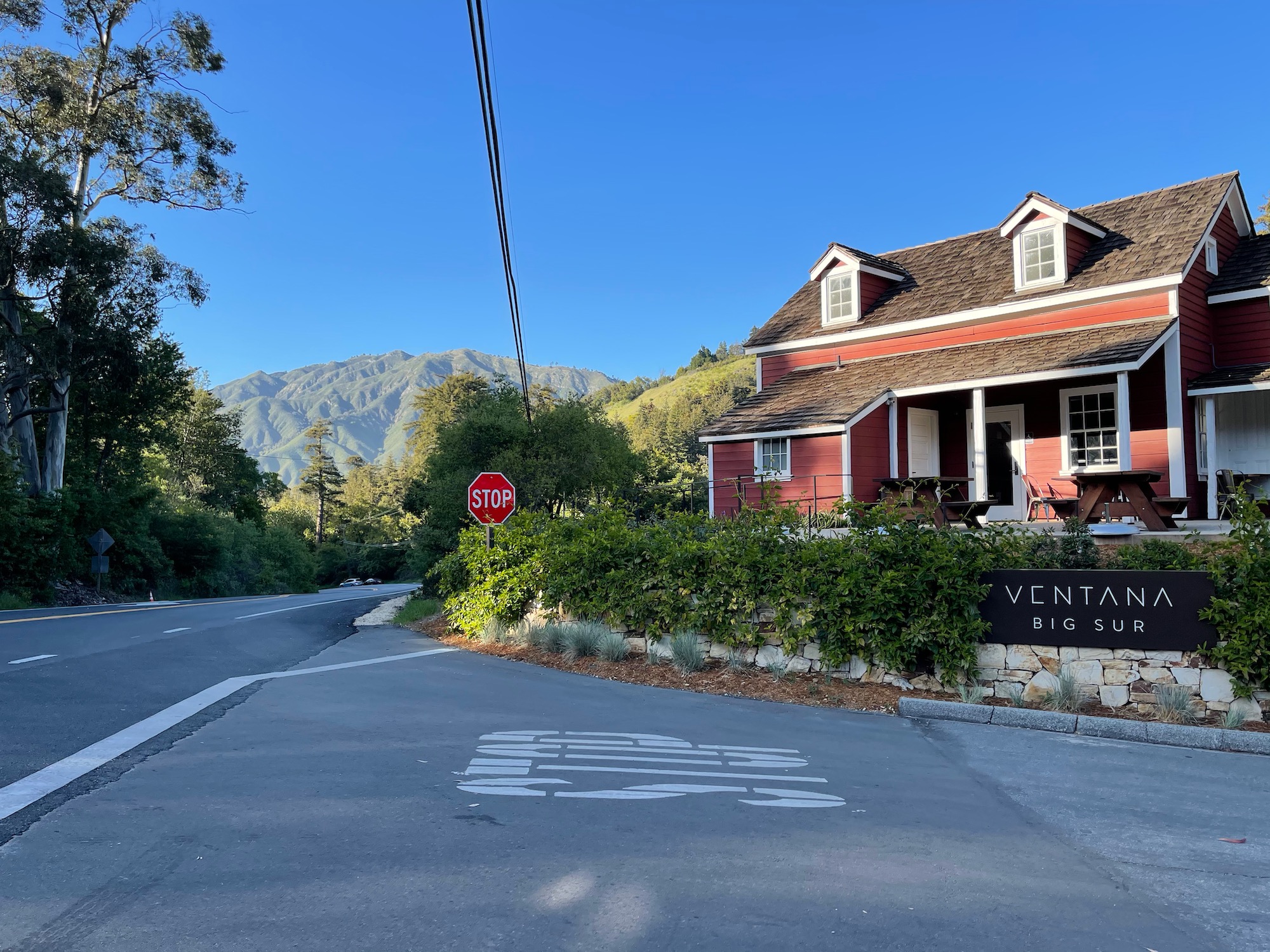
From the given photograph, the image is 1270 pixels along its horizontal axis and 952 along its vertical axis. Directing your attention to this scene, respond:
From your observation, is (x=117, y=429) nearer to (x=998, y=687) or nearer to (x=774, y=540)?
(x=774, y=540)

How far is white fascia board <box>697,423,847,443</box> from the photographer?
57.9 feet

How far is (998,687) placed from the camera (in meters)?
8.84

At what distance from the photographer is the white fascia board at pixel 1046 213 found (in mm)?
17578

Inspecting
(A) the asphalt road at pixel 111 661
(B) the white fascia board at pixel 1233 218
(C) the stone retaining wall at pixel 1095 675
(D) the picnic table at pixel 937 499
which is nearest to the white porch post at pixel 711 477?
(D) the picnic table at pixel 937 499

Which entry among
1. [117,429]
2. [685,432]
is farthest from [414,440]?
[117,429]

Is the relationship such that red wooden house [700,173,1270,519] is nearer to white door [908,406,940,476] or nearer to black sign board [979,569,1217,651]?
white door [908,406,940,476]

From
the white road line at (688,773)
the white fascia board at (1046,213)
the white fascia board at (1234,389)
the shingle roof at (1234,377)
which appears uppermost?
the white fascia board at (1046,213)

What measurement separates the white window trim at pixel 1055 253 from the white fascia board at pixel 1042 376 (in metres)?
2.28

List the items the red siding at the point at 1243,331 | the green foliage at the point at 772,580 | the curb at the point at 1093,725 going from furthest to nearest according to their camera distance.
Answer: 1. the red siding at the point at 1243,331
2. the green foliage at the point at 772,580
3. the curb at the point at 1093,725

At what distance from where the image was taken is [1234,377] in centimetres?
1602

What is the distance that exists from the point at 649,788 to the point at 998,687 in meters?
5.04

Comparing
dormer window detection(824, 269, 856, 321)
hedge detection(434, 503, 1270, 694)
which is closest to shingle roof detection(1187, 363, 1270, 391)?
hedge detection(434, 503, 1270, 694)

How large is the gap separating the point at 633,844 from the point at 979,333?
17.1 meters

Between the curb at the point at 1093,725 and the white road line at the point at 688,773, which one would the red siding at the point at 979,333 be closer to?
the curb at the point at 1093,725
